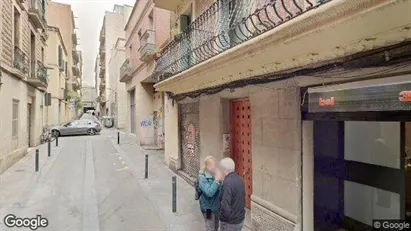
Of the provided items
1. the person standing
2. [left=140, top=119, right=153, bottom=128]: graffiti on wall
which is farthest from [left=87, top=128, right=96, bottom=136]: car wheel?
the person standing

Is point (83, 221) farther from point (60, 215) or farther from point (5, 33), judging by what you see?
point (5, 33)

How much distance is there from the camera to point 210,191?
4.39m

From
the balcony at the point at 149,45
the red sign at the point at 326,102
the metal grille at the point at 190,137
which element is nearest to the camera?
the red sign at the point at 326,102

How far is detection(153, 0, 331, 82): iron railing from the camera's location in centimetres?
478

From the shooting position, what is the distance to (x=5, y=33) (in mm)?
11047

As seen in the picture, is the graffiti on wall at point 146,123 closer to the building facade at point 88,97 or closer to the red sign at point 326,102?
the red sign at point 326,102

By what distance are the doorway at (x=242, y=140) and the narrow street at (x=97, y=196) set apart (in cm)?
130

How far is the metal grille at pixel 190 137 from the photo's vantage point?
9477 mm

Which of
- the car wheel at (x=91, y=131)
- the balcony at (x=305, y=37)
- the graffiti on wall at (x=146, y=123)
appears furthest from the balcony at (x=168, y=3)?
the car wheel at (x=91, y=131)

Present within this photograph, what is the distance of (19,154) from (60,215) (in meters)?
8.29

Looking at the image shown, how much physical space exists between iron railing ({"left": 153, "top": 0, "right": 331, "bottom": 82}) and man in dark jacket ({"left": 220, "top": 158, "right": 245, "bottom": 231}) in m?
1.95

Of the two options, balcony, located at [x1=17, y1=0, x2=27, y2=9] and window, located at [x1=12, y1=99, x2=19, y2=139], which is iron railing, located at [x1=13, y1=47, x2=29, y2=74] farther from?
balcony, located at [x1=17, y1=0, x2=27, y2=9]

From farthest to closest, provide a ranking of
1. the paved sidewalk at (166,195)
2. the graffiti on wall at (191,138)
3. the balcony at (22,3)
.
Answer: the balcony at (22,3) < the graffiti on wall at (191,138) < the paved sidewalk at (166,195)

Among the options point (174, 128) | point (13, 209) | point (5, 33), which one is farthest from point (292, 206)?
point (5, 33)
